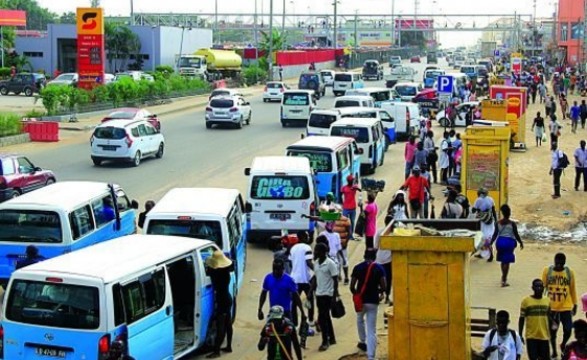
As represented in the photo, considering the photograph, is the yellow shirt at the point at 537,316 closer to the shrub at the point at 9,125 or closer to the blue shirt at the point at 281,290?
the blue shirt at the point at 281,290

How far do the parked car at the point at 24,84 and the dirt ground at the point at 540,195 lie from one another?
34084 mm

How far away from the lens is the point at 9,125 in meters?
38.3

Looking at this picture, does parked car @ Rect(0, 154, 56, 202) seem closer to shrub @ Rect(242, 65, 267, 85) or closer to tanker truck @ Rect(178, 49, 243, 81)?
tanker truck @ Rect(178, 49, 243, 81)

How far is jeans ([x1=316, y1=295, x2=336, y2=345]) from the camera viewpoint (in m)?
13.2

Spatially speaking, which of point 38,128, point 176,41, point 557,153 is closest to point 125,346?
point 557,153

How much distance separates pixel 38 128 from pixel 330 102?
82.5ft

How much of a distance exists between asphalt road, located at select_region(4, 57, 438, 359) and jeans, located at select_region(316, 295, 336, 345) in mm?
165

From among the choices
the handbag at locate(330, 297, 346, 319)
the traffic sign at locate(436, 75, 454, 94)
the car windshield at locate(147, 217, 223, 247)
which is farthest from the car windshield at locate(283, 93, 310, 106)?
the handbag at locate(330, 297, 346, 319)

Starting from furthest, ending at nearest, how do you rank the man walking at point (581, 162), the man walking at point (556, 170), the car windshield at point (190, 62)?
1. the car windshield at point (190, 62)
2. the man walking at point (581, 162)
3. the man walking at point (556, 170)

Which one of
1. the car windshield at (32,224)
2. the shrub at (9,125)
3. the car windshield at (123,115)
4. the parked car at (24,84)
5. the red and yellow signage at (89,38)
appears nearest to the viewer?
the car windshield at (32,224)

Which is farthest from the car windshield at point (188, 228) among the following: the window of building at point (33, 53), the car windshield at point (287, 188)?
the window of building at point (33, 53)

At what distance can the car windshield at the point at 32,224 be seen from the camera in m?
15.2

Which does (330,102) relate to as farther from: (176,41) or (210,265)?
(210,265)

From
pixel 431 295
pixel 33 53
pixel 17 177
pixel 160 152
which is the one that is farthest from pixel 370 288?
pixel 33 53
